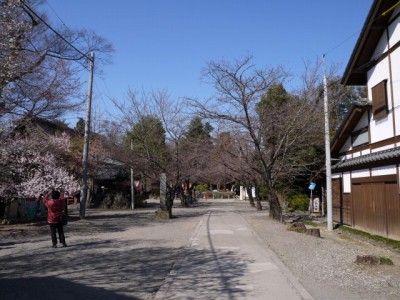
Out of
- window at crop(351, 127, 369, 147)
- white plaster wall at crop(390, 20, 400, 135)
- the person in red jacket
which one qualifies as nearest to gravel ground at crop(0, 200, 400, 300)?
the person in red jacket

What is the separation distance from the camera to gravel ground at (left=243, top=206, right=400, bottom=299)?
285 inches

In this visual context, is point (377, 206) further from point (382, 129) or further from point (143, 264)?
point (143, 264)

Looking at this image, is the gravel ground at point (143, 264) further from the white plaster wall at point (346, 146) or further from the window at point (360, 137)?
the white plaster wall at point (346, 146)

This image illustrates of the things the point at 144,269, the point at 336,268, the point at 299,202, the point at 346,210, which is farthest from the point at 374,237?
the point at 299,202

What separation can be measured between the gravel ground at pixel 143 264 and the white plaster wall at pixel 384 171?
247 cm

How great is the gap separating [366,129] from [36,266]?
43.7 ft

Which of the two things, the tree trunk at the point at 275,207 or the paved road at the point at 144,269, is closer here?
the paved road at the point at 144,269

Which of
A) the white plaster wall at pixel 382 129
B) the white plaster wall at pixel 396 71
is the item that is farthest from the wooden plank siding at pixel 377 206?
the white plaster wall at pixel 396 71

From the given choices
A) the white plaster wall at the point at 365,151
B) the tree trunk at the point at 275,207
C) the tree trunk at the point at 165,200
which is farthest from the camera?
the tree trunk at the point at 165,200

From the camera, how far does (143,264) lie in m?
9.87

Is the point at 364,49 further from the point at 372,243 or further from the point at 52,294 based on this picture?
the point at 52,294

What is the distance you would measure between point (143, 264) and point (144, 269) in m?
0.61

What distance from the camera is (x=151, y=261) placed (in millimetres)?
10320

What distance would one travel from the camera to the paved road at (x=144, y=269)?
Answer: 710cm
